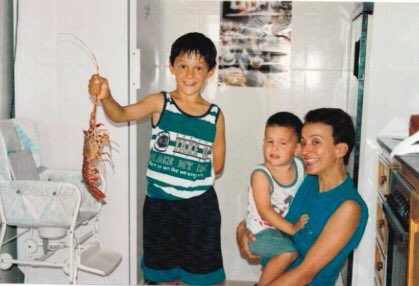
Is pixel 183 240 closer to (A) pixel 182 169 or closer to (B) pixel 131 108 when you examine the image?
(A) pixel 182 169

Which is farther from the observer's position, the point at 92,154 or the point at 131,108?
the point at 92,154

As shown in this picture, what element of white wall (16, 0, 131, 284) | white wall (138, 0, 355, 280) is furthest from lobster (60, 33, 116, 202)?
white wall (138, 0, 355, 280)

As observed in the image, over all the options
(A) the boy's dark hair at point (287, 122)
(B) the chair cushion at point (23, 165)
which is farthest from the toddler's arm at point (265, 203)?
(B) the chair cushion at point (23, 165)

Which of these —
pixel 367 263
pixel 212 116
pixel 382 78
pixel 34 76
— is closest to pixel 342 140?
pixel 212 116

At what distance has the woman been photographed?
51.6 inches

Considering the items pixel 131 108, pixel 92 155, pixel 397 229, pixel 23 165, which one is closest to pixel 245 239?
pixel 397 229

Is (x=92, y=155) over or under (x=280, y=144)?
under

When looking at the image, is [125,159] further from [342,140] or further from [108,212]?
[342,140]

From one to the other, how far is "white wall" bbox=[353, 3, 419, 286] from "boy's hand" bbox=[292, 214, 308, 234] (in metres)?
0.56

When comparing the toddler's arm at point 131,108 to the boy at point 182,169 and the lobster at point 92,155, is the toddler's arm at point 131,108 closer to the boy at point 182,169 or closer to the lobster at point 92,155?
the boy at point 182,169

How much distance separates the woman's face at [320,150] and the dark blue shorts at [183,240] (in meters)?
0.44

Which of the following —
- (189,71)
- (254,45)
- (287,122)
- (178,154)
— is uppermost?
(254,45)

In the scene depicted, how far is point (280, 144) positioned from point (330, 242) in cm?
34

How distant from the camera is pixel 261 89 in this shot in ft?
8.41
